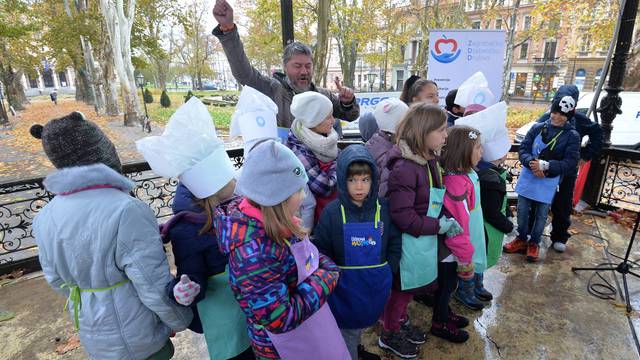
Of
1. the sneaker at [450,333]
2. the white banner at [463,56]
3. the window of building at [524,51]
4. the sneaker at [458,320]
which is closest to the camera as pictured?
the sneaker at [450,333]

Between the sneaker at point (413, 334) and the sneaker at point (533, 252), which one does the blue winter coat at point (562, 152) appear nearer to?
the sneaker at point (533, 252)

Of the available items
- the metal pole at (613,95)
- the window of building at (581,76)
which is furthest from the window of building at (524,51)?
the metal pole at (613,95)

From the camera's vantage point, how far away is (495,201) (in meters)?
2.75

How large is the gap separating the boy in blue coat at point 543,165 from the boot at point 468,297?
1.25 m

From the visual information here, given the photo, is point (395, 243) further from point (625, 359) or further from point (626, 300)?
point (626, 300)

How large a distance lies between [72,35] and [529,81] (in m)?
44.8

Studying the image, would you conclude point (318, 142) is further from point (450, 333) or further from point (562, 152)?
point (562, 152)

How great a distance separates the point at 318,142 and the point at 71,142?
4.28 ft

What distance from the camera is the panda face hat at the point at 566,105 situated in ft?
11.0

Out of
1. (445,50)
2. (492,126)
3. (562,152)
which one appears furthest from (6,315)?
(445,50)

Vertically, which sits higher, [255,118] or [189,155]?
[255,118]

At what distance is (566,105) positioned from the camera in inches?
132

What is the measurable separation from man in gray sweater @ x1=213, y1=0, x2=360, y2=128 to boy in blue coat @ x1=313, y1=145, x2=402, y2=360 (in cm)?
118

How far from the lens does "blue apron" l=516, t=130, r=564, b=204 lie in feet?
11.8
